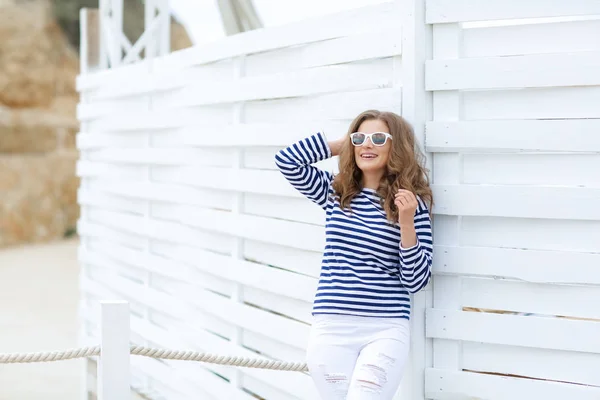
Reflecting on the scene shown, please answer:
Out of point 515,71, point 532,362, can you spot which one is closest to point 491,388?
point 532,362

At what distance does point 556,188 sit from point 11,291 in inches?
398

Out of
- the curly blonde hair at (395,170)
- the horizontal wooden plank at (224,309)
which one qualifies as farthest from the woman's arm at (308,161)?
the horizontal wooden plank at (224,309)

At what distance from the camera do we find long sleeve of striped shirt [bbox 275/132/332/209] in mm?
3543

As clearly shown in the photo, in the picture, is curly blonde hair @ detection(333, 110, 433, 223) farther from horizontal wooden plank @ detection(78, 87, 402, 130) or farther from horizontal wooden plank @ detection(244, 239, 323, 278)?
horizontal wooden plank @ detection(244, 239, 323, 278)

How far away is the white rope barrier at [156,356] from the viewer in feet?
10.5

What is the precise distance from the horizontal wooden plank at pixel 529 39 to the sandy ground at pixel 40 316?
4.20m

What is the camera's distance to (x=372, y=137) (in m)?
3.33

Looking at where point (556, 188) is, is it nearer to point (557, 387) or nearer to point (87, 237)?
point (557, 387)

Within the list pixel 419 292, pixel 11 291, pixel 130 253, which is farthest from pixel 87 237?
pixel 11 291

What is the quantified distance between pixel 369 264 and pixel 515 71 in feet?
2.68

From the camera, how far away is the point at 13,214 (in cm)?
1598

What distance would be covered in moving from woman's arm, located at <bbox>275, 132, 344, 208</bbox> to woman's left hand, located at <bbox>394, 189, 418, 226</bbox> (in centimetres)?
45

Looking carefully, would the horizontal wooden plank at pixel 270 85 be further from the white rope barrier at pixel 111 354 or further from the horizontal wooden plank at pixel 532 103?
the white rope barrier at pixel 111 354

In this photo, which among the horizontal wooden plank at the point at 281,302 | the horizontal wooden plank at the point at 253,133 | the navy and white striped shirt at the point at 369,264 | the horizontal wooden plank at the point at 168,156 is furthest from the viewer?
the horizontal wooden plank at the point at 168,156
